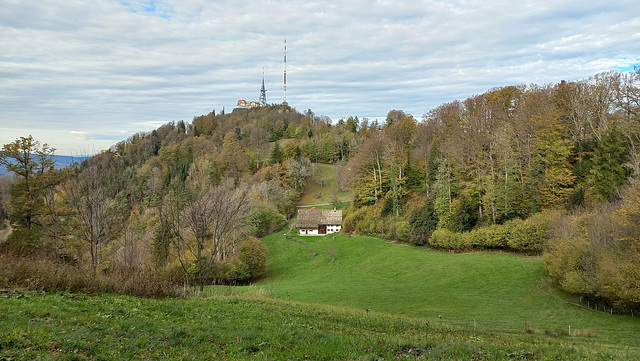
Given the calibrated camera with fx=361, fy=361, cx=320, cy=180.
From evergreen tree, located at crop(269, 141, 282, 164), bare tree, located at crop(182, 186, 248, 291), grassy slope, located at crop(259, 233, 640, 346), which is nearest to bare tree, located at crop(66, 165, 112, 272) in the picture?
bare tree, located at crop(182, 186, 248, 291)

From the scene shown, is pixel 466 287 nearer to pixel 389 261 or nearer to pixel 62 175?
pixel 389 261

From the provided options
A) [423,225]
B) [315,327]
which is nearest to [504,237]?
[423,225]

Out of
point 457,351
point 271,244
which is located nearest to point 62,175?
point 457,351

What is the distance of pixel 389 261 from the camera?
42719 mm

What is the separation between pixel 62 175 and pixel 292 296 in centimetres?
1934

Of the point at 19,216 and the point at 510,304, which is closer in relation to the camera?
the point at 19,216

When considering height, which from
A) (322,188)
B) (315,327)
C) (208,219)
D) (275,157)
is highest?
(275,157)

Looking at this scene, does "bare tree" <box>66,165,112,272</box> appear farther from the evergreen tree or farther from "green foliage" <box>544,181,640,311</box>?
the evergreen tree

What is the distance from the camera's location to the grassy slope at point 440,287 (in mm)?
22500

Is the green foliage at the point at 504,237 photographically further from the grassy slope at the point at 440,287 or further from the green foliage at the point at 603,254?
the green foliage at the point at 603,254

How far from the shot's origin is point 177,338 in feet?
29.9

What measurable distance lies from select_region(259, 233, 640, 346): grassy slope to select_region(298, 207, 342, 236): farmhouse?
447 inches

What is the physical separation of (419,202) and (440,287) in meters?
21.4

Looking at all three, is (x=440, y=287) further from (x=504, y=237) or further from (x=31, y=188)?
(x=31, y=188)
